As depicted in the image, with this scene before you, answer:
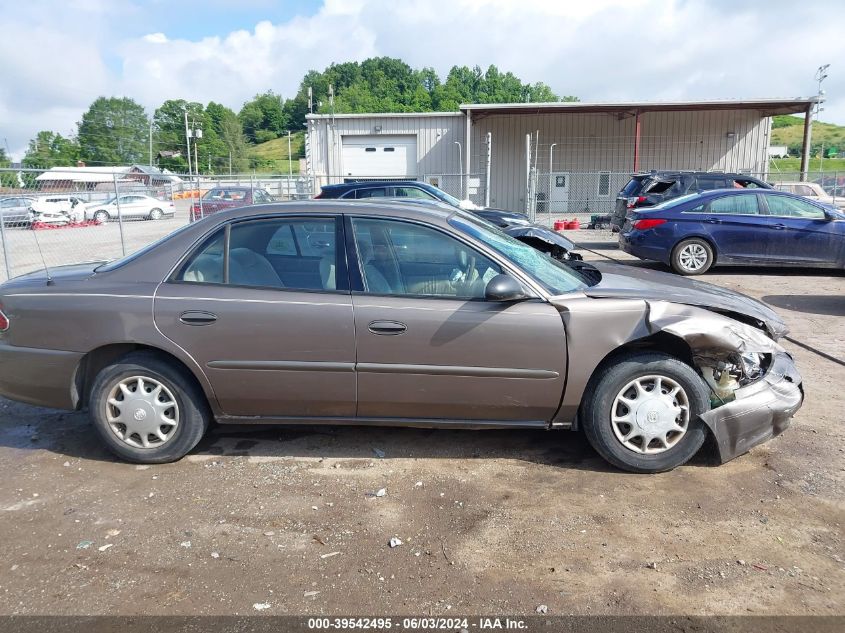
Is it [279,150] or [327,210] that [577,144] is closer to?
[327,210]

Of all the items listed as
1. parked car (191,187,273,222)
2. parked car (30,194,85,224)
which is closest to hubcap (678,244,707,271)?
parked car (30,194,85,224)

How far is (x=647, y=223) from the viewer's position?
11.8 meters

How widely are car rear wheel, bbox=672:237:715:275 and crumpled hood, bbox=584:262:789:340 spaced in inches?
291

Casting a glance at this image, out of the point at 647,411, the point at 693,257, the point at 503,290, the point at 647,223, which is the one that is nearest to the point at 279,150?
the point at 647,223

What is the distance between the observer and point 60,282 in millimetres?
4285

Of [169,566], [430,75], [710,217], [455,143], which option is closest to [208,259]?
[169,566]

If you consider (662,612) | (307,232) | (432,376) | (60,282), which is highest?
(307,232)

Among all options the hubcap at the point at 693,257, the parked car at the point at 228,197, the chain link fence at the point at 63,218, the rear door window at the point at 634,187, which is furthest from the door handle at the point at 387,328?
the parked car at the point at 228,197

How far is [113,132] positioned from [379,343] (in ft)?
329

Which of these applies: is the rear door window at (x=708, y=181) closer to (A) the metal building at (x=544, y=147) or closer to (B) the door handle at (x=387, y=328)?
(B) the door handle at (x=387, y=328)

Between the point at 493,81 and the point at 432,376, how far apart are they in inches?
4214

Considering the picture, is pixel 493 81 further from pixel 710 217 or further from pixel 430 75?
pixel 710 217

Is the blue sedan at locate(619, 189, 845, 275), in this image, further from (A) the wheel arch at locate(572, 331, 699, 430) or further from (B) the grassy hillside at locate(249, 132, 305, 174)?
(B) the grassy hillside at locate(249, 132, 305, 174)

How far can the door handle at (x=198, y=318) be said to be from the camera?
13.1 feet
